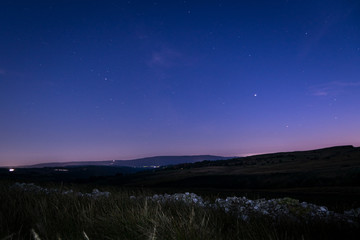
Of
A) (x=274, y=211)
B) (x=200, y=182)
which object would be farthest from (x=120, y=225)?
(x=200, y=182)

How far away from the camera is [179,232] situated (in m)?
2.40

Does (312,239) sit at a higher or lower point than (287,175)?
higher

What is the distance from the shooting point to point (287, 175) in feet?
75.4

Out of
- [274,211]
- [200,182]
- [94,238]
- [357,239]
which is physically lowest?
[200,182]

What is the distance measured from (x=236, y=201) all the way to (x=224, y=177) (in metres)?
22.0

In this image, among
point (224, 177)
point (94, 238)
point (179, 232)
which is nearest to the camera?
point (179, 232)

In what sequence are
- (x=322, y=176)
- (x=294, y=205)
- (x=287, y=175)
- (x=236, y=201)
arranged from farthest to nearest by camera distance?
(x=287, y=175)
(x=322, y=176)
(x=236, y=201)
(x=294, y=205)

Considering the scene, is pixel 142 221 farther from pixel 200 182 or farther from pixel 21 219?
pixel 200 182

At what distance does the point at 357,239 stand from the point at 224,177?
87.3 ft

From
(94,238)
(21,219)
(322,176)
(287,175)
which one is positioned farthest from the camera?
(287,175)

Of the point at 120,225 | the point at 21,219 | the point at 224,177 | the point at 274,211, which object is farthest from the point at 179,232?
the point at 224,177

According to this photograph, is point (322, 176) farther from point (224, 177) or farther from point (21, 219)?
point (21, 219)

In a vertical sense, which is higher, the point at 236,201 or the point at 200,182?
the point at 236,201

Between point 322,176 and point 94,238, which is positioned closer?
point 94,238
